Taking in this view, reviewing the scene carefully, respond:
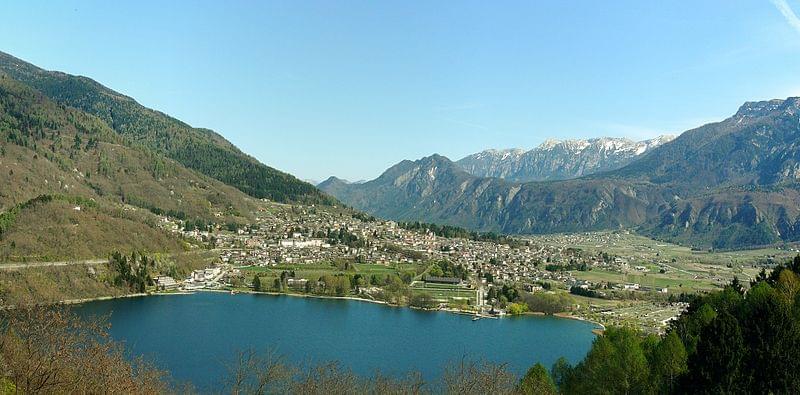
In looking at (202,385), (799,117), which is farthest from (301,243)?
(799,117)

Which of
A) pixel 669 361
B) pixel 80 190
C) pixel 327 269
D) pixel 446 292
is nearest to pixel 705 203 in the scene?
pixel 446 292

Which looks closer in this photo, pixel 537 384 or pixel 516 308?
pixel 537 384

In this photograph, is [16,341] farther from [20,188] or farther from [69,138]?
[69,138]

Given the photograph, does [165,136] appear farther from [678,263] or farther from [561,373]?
[561,373]

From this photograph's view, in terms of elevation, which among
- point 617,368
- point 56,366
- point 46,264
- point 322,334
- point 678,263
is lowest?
point 322,334

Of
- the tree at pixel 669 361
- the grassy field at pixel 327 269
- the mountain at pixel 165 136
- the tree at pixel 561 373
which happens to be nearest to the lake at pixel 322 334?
the tree at pixel 561 373

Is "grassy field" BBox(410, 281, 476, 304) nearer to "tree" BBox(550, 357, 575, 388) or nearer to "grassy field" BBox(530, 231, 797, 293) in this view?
"grassy field" BBox(530, 231, 797, 293)

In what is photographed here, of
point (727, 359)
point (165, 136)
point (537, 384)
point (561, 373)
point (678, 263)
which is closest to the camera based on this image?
point (727, 359)
